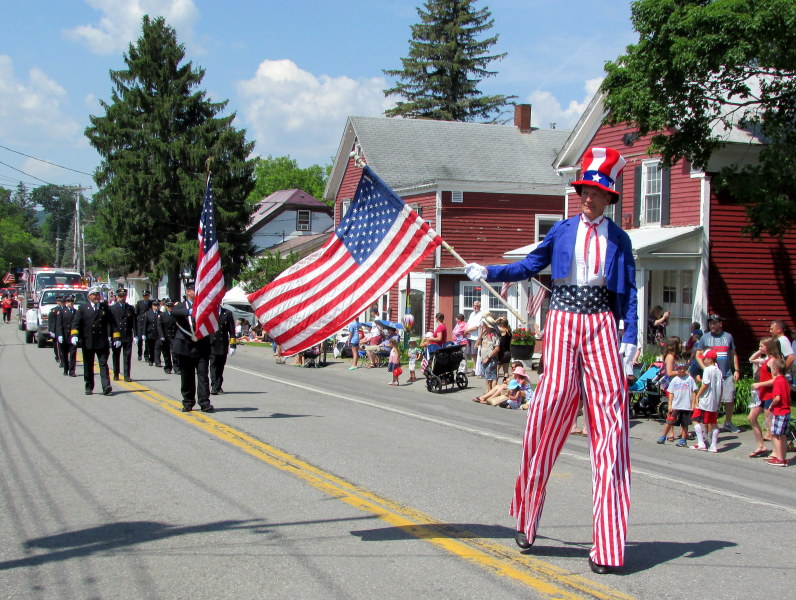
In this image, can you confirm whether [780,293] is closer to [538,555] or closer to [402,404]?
[402,404]

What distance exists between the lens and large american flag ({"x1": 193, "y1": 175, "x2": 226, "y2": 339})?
12.0 meters

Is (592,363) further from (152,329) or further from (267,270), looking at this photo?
(267,270)

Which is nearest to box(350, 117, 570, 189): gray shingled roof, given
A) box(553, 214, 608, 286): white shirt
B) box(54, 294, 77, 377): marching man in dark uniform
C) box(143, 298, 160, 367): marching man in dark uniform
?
box(143, 298, 160, 367): marching man in dark uniform

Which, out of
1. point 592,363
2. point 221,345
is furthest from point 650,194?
point 592,363

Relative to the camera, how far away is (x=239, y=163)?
47.1 m

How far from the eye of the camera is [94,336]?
53.6 feet

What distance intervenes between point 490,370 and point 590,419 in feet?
41.1

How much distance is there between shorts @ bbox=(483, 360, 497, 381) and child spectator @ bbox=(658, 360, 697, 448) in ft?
17.5

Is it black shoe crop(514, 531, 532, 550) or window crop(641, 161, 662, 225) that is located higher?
window crop(641, 161, 662, 225)

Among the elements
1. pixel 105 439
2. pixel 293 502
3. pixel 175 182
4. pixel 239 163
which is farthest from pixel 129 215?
pixel 293 502

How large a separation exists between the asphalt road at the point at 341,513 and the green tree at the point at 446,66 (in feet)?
162

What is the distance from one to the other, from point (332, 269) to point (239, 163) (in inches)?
1633

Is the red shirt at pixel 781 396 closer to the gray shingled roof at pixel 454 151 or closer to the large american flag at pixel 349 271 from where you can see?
the large american flag at pixel 349 271

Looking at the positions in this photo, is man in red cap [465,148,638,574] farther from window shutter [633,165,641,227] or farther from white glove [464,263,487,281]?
window shutter [633,165,641,227]
